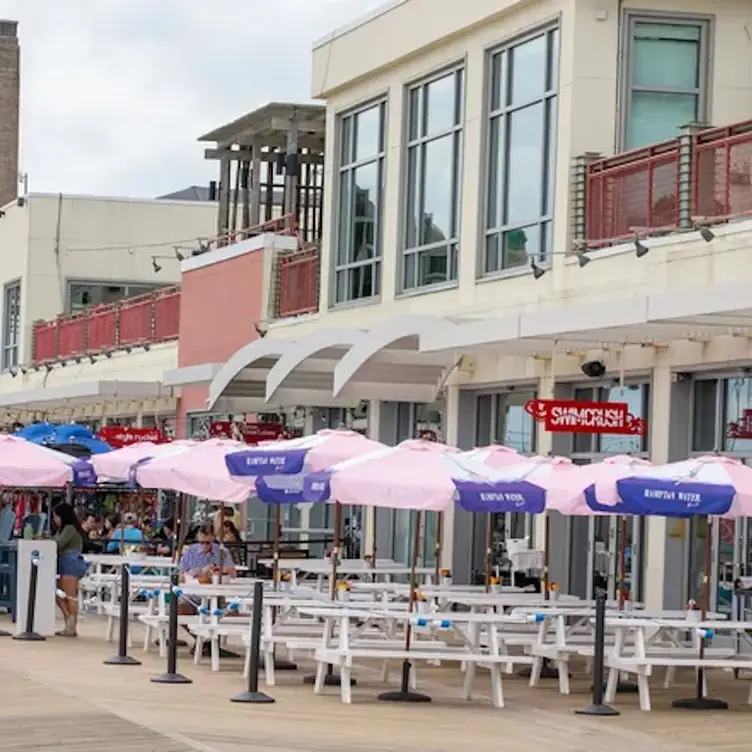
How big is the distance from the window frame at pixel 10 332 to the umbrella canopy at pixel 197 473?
28.4 meters

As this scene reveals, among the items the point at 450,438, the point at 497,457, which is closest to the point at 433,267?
the point at 450,438

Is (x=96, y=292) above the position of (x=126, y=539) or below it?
above

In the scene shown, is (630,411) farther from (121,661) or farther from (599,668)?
(599,668)

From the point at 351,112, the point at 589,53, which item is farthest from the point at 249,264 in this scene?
the point at 589,53

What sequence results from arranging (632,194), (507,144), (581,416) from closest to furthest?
(581,416), (632,194), (507,144)

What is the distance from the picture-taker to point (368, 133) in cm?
3189

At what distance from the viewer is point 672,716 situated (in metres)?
18.2

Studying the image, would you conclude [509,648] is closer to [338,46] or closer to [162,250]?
[338,46]

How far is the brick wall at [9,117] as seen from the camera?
6800cm

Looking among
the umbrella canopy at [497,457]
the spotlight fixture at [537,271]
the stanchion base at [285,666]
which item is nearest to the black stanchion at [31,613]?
the stanchion base at [285,666]

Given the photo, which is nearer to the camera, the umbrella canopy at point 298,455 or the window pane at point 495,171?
the umbrella canopy at point 298,455

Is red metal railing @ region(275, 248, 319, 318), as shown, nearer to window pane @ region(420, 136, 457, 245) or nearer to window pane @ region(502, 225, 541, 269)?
window pane @ region(420, 136, 457, 245)

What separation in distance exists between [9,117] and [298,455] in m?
49.4

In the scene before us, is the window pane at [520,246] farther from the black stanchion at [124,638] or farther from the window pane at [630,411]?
the black stanchion at [124,638]
